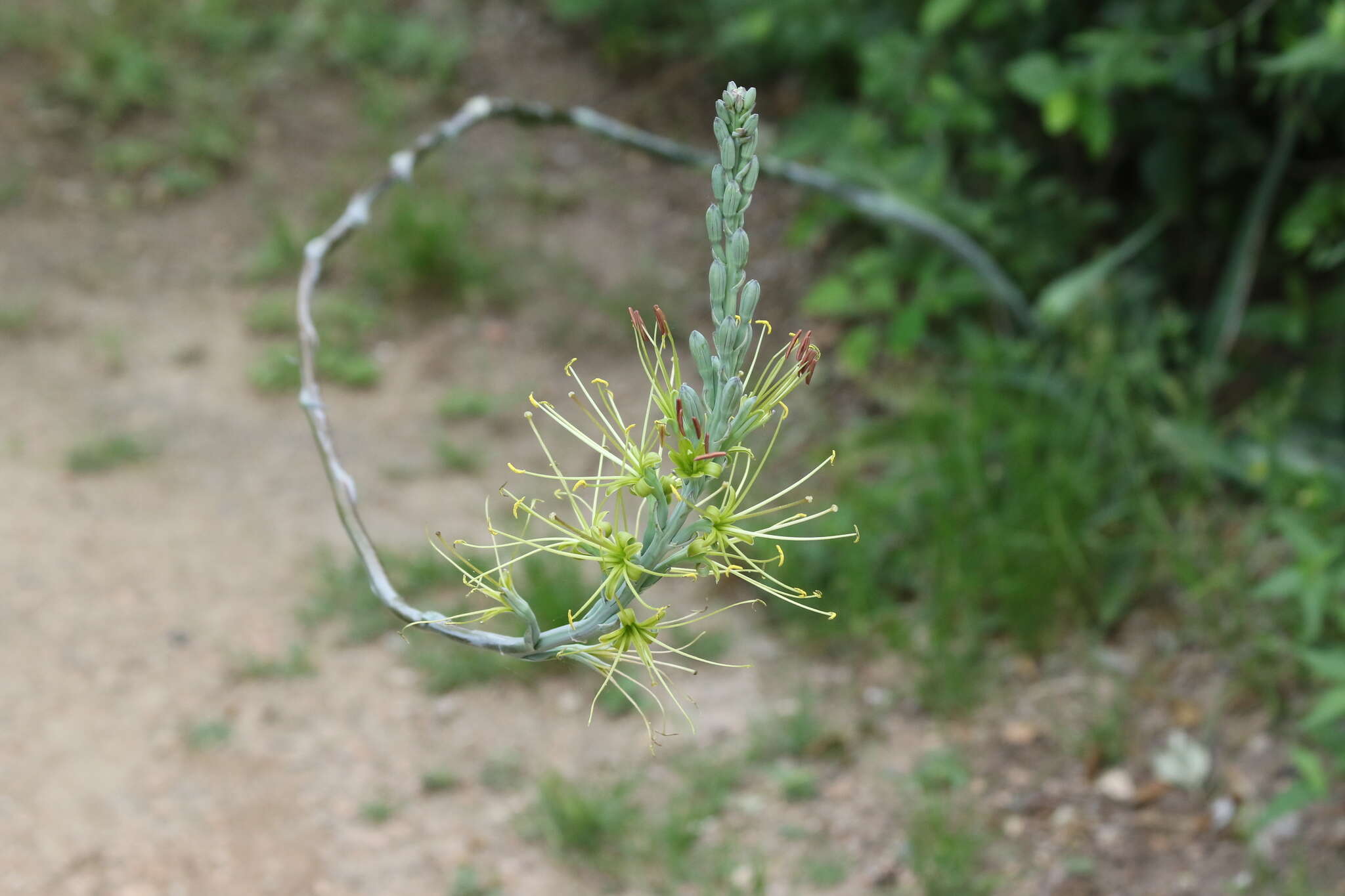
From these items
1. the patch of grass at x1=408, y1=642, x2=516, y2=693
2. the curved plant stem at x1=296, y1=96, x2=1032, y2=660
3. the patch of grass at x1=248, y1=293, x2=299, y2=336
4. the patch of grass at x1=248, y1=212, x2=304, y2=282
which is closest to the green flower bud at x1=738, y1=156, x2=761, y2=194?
the curved plant stem at x1=296, y1=96, x2=1032, y2=660

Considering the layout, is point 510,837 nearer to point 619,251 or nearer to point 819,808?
point 819,808

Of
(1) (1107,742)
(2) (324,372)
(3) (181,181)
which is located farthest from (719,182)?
(3) (181,181)

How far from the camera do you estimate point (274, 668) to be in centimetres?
341

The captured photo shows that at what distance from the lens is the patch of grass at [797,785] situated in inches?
115

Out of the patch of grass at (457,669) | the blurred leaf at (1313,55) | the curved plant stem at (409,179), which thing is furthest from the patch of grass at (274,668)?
the blurred leaf at (1313,55)

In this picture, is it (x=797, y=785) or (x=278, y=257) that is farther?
(x=278, y=257)

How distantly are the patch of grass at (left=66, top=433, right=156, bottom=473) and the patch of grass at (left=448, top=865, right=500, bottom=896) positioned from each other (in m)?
2.38

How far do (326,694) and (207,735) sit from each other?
1.09ft

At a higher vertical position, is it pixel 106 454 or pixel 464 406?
pixel 464 406

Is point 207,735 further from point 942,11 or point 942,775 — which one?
point 942,11

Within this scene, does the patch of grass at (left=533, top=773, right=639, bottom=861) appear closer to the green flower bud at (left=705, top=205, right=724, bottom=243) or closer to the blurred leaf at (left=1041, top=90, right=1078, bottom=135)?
the green flower bud at (left=705, top=205, right=724, bottom=243)

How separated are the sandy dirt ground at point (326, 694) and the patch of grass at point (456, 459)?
69 millimetres

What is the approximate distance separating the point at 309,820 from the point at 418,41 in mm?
4467

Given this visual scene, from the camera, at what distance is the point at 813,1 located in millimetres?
4410
